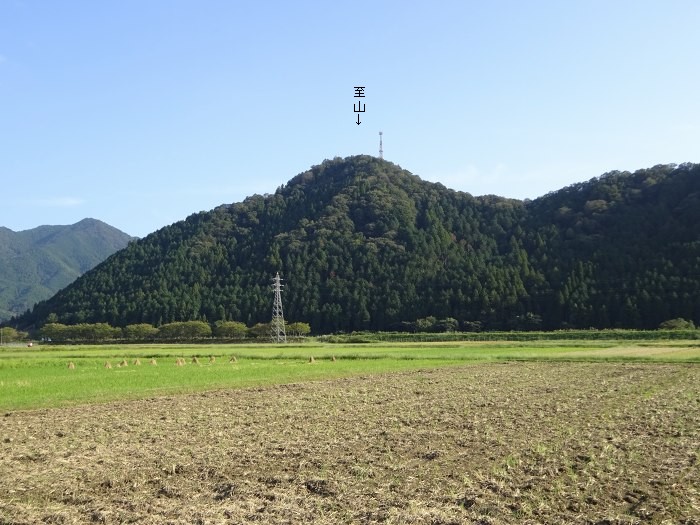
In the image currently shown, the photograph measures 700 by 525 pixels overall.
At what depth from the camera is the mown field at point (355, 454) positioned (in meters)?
10.8

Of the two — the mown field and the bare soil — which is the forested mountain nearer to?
the mown field

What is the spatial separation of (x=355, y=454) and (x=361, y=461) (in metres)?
0.74

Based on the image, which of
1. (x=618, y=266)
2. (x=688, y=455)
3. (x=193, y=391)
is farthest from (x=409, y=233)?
(x=688, y=455)

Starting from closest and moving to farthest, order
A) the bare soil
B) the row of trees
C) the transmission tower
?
the bare soil < the transmission tower < the row of trees

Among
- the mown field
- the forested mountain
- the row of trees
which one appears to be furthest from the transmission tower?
the mown field

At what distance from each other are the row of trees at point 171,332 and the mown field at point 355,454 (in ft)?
303

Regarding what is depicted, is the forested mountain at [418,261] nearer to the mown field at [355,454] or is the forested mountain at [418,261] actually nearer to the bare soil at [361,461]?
the mown field at [355,454]

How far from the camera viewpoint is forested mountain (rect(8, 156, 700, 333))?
12056 centimetres

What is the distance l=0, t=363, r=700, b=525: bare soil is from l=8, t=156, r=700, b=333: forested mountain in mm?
96838

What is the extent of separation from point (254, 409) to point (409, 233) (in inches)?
5582

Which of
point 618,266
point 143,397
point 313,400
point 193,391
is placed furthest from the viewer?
point 618,266

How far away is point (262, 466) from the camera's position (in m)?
14.1

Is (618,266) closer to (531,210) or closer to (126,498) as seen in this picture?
(531,210)

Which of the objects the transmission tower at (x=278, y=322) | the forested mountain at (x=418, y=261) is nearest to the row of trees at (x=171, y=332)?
the transmission tower at (x=278, y=322)
